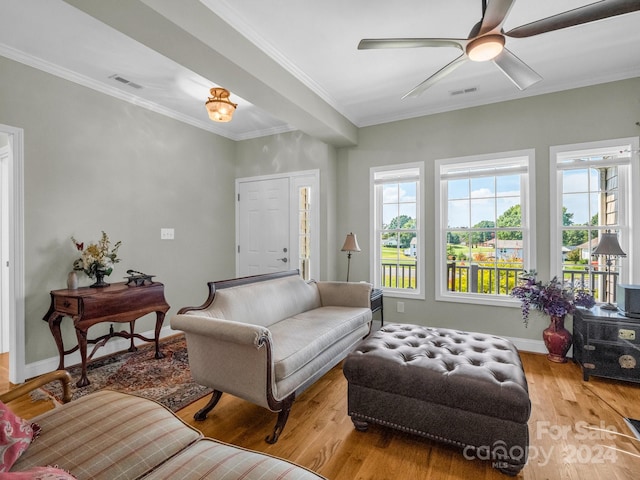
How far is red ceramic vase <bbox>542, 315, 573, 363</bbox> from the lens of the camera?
3.14 m

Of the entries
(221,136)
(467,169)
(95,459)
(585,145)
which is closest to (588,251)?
(585,145)

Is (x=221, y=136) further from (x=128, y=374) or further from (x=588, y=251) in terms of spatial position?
(x=588, y=251)

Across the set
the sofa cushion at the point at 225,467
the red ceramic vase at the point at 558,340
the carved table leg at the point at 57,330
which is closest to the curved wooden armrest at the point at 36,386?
the sofa cushion at the point at 225,467

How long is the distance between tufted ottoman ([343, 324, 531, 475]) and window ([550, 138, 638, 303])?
1872mm

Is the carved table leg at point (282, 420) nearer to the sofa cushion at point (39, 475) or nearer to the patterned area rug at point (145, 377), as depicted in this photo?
the patterned area rug at point (145, 377)

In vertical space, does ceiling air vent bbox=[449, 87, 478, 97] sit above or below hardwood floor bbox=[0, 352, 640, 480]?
above

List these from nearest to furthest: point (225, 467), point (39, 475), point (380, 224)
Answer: point (39, 475)
point (225, 467)
point (380, 224)

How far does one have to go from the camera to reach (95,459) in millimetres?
1062

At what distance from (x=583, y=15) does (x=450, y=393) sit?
7.03ft

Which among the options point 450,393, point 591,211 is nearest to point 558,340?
point 591,211

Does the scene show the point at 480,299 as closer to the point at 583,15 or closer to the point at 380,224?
the point at 380,224

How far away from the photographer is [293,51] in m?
2.78

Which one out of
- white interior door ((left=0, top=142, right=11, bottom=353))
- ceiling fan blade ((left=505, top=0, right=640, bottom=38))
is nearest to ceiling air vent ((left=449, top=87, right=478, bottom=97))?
ceiling fan blade ((left=505, top=0, right=640, bottom=38))

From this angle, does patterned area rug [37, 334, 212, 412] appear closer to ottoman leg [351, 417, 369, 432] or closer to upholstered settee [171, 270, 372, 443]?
upholstered settee [171, 270, 372, 443]
